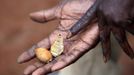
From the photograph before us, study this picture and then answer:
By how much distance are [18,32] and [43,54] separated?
930 millimetres

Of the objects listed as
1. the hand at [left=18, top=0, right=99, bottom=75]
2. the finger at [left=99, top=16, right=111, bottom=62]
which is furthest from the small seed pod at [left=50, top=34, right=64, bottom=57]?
the finger at [left=99, top=16, right=111, bottom=62]

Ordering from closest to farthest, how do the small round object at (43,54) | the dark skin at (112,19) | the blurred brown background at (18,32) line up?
1. the dark skin at (112,19)
2. the small round object at (43,54)
3. the blurred brown background at (18,32)

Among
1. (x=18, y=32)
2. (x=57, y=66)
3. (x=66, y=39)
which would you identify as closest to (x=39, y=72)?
(x=57, y=66)

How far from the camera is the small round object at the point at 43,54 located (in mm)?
916

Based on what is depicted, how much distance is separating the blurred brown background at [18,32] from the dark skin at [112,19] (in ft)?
2.42

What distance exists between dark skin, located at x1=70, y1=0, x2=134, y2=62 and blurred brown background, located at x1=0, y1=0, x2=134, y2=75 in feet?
2.42

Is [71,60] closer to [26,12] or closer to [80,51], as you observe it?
[80,51]

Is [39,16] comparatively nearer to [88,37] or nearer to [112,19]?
[88,37]

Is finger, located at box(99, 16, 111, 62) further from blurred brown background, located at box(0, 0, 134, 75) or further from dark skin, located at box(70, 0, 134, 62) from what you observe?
blurred brown background, located at box(0, 0, 134, 75)

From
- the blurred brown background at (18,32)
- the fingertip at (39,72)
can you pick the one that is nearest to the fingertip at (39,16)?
the fingertip at (39,72)

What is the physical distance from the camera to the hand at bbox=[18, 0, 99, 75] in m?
0.87

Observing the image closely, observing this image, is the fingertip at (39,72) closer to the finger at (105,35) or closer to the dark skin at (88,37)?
the dark skin at (88,37)

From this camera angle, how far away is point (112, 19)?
789 millimetres

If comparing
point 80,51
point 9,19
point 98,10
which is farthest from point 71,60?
point 9,19
